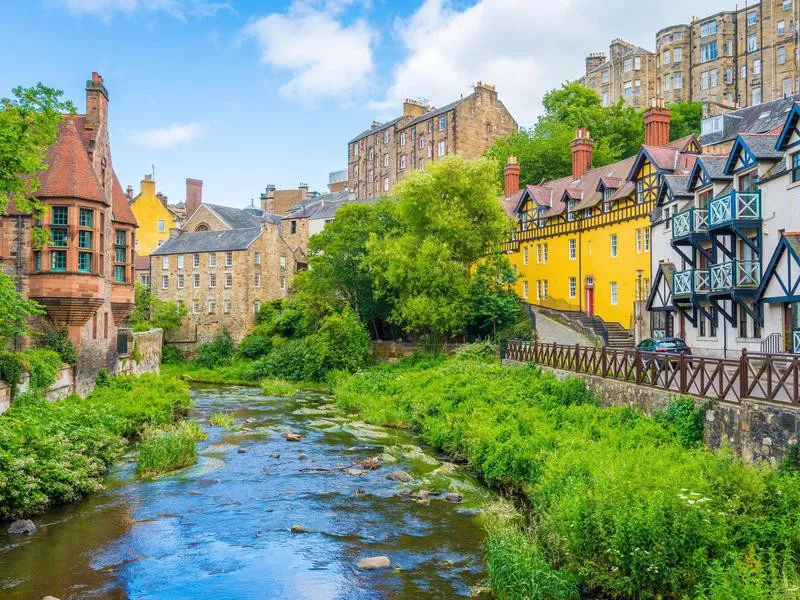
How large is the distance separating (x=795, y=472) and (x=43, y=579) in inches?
539

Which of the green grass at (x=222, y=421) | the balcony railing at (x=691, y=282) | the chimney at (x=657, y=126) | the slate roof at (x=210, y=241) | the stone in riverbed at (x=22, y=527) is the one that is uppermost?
the chimney at (x=657, y=126)

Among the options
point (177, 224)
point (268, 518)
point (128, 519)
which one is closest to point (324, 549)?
point (268, 518)

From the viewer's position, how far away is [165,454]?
1995cm

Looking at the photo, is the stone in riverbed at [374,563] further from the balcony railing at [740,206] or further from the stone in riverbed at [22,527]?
the balcony railing at [740,206]

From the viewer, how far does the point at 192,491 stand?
17875 mm

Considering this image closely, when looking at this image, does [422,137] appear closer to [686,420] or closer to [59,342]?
[59,342]

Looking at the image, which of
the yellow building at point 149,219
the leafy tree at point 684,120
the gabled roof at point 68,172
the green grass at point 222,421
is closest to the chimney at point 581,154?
the leafy tree at point 684,120

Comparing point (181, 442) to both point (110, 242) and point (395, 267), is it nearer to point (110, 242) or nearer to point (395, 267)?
point (110, 242)

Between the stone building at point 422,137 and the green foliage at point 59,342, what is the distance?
45624mm

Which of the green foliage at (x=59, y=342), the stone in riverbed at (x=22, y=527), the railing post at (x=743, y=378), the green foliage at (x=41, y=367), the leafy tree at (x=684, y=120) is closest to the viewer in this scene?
the stone in riverbed at (x=22, y=527)

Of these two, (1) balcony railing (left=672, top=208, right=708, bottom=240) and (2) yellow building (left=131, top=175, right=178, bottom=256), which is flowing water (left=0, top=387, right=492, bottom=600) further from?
(2) yellow building (left=131, top=175, right=178, bottom=256)

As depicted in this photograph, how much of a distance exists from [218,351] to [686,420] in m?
45.0

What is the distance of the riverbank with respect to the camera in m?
10.5

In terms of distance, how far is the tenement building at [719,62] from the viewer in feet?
246
